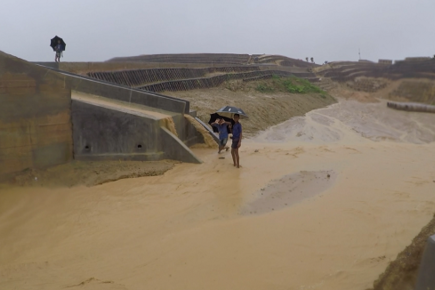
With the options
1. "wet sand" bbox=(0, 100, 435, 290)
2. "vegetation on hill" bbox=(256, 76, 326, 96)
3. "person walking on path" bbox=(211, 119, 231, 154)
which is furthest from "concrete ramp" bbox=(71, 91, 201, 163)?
"vegetation on hill" bbox=(256, 76, 326, 96)

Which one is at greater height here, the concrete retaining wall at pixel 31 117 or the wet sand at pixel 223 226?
the concrete retaining wall at pixel 31 117

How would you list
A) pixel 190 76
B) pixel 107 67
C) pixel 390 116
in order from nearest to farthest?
pixel 107 67 < pixel 190 76 < pixel 390 116

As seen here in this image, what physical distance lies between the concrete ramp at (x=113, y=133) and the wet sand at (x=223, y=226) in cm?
77

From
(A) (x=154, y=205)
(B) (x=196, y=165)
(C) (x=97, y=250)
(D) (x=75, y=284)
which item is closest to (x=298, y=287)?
(D) (x=75, y=284)

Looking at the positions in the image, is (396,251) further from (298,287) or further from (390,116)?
(390,116)

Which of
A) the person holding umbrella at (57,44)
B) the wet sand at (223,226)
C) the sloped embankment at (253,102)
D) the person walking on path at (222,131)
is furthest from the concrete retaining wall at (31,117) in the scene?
the person holding umbrella at (57,44)

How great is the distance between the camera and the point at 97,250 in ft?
16.2

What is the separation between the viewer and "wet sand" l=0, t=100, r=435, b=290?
13.4 ft

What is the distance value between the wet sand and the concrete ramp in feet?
2.53

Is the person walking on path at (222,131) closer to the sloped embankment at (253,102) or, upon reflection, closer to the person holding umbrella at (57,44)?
the sloped embankment at (253,102)

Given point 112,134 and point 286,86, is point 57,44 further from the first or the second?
point 286,86

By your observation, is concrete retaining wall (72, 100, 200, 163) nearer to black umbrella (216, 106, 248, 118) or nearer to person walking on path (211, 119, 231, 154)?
black umbrella (216, 106, 248, 118)

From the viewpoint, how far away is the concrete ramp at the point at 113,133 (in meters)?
7.93

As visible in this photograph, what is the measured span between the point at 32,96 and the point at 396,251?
6.37m
